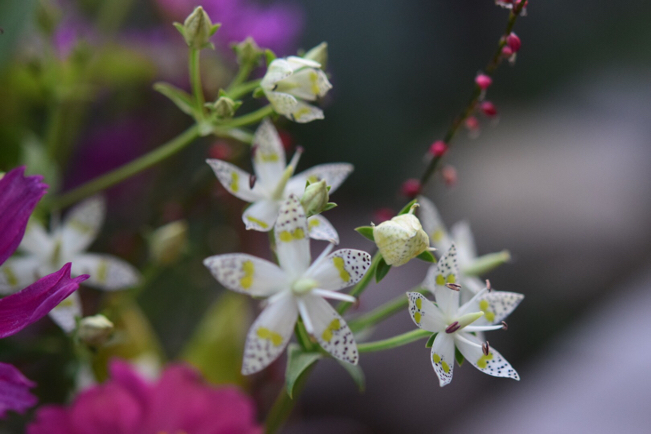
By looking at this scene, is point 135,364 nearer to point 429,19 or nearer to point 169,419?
point 169,419

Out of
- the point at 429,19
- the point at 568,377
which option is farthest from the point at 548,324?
the point at 429,19

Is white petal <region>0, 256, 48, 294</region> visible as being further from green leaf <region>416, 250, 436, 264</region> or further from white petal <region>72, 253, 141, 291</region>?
green leaf <region>416, 250, 436, 264</region>

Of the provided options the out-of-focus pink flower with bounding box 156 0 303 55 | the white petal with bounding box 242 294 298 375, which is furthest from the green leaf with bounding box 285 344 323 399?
the out-of-focus pink flower with bounding box 156 0 303 55

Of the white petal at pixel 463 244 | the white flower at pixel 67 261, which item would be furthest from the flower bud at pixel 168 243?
the white petal at pixel 463 244

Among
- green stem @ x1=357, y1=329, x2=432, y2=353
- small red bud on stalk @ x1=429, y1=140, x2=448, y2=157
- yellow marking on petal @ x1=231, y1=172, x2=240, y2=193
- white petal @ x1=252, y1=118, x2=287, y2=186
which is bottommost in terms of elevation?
green stem @ x1=357, y1=329, x2=432, y2=353

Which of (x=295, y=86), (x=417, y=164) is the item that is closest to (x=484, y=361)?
(x=295, y=86)
